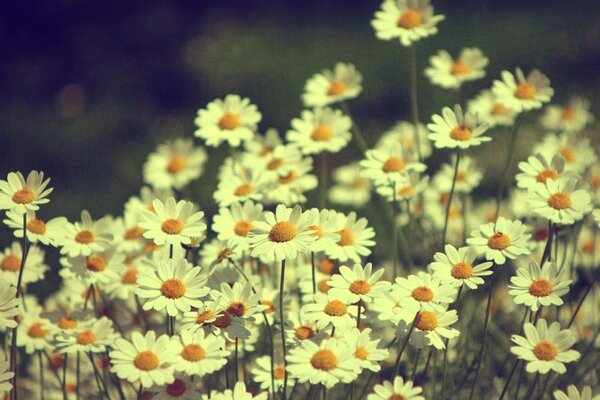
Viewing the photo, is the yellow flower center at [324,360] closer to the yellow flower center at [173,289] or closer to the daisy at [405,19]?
the yellow flower center at [173,289]

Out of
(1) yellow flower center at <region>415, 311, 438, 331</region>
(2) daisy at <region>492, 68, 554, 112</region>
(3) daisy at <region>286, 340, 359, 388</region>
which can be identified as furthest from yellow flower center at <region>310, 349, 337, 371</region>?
(2) daisy at <region>492, 68, 554, 112</region>

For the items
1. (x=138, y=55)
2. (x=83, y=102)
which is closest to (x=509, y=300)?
(x=83, y=102)

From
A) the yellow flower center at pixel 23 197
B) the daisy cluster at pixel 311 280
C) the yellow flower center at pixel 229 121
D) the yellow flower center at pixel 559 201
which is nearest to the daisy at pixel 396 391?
the daisy cluster at pixel 311 280

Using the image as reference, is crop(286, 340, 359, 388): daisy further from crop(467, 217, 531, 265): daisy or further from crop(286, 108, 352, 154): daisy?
crop(286, 108, 352, 154): daisy

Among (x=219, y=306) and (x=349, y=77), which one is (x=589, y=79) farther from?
(x=219, y=306)

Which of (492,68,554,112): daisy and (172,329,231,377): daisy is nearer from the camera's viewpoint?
(172,329,231,377): daisy
